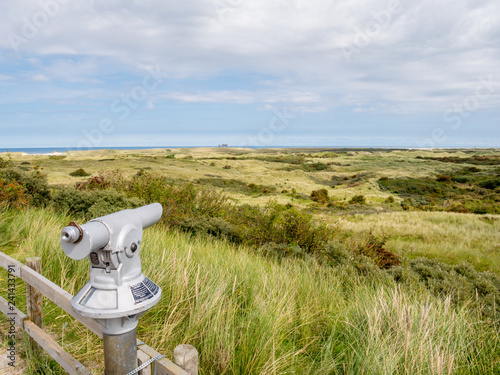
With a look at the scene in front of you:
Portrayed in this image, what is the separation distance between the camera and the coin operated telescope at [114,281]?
58.9 inches

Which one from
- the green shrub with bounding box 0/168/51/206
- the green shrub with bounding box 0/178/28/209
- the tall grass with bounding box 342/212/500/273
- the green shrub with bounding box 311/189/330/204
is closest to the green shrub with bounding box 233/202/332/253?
the tall grass with bounding box 342/212/500/273

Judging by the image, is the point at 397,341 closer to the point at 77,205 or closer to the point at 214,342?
the point at 214,342

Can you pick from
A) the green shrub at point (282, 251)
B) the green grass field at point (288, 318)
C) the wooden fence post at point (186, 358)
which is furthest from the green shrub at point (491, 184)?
the wooden fence post at point (186, 358)

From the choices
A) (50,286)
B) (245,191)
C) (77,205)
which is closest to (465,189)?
(245,191)

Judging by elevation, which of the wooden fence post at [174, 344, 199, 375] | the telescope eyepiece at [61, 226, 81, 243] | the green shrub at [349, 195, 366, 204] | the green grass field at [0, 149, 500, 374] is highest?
the telescope eyepiece at [61, 226, 81, 243]

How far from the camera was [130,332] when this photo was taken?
5.59 feet

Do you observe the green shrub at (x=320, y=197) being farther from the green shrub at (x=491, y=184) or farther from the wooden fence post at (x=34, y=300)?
the wooden fence post at (x=34, y=300)

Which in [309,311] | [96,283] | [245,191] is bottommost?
[245,191]

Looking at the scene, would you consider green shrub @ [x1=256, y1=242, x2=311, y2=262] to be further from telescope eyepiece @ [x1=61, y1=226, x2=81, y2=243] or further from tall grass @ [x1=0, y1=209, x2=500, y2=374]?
telescope eyepiece @ [x1=61, y1=226, x2=81, y2=243]

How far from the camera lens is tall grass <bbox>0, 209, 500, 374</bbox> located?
2.84 meters

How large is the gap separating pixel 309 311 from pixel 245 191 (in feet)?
115

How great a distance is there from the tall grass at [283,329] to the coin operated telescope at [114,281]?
1.29 meters

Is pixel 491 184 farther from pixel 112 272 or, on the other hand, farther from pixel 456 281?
pixel 112 272

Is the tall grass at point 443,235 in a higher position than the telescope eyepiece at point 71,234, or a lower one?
lower
